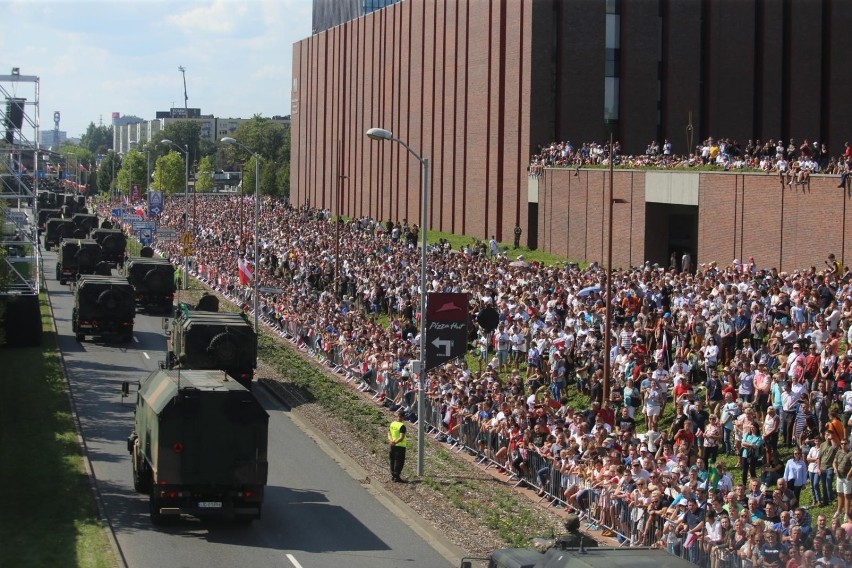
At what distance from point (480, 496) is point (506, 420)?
2640 millimetres

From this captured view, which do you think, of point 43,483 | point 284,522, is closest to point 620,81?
point 43,483

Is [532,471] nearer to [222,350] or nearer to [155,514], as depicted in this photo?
[155,514]

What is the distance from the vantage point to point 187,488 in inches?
785

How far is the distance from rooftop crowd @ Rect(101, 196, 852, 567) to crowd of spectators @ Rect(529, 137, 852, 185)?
341 centimetres

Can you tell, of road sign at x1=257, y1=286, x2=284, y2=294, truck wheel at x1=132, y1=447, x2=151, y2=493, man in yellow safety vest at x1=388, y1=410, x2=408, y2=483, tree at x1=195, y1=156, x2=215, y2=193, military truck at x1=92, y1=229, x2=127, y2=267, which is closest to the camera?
truck wheel at x1=132, y1=447, x2=151, y2=493

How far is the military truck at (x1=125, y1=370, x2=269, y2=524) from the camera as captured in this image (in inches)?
780

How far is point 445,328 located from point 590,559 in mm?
13942

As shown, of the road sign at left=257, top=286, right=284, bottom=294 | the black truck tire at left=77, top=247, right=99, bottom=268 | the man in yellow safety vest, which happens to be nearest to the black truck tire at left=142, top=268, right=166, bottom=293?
the road sign at left=257, top=286, right=284, bottom=294

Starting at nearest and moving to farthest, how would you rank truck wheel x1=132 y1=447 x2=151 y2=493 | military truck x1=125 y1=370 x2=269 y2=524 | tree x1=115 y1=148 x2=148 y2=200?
military truck x1=125 y1=370 x2=269 y2=524
truck wheel x1=132 y1=447 x2=151 y2=493
tree x1=115 y1=148 x2=148 y2=200

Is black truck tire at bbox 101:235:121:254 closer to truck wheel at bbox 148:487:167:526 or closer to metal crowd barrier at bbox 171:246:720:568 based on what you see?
metal crowd barrier at bbox 171:246:720:568

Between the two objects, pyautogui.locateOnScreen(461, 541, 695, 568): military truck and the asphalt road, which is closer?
pyautogui.locateOnScreen(461, 541, 695, 568): military truck

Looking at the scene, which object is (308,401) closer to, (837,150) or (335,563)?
(335,563)

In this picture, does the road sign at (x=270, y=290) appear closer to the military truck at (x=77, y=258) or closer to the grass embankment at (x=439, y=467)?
the military truck at (x=77, y=258)

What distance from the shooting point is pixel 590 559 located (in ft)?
40.2
